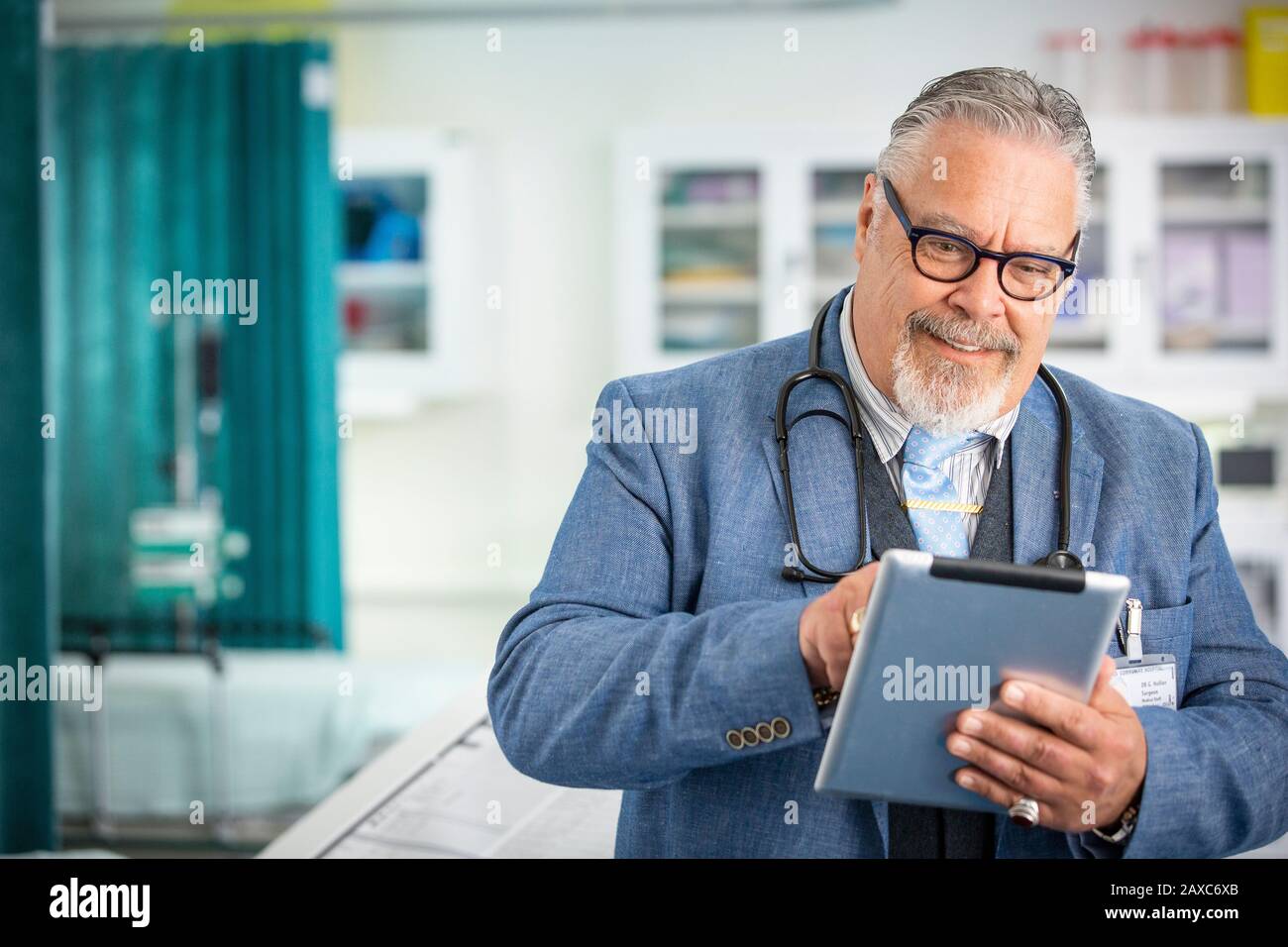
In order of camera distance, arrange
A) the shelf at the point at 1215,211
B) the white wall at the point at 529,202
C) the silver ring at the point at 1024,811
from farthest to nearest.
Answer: the white wall at the point at 529,202, the shelf at the point at 1215,211, the silver ring at the point at 1024,811

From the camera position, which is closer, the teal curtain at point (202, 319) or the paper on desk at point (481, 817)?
the paper on desk at point (481, 817)

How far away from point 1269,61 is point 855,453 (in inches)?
120

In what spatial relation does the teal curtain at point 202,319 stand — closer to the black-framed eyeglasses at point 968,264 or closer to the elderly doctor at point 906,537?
the elderly doctor at point 906,537

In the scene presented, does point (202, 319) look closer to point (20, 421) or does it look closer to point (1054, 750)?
point (20, 421)

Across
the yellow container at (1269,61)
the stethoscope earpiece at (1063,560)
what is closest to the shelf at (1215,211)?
the yellow container at (1269,61)

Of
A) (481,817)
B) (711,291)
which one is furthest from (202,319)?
(481,817)

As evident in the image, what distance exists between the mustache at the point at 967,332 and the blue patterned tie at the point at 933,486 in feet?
0.31

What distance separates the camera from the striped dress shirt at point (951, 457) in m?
1.14

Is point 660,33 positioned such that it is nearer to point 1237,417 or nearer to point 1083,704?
point 1237,417

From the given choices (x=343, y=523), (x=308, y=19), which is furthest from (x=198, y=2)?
(x=343, y=523)

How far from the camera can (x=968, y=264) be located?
1.06m

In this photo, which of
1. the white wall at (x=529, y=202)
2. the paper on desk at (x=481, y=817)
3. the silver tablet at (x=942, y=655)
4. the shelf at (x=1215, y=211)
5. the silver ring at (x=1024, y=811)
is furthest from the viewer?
the white wall at (x=529, y=202)

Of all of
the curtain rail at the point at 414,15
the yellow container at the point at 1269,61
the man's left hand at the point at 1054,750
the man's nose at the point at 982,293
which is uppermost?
the curtain rail at the point at 414,15

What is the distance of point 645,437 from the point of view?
42.9 inches
